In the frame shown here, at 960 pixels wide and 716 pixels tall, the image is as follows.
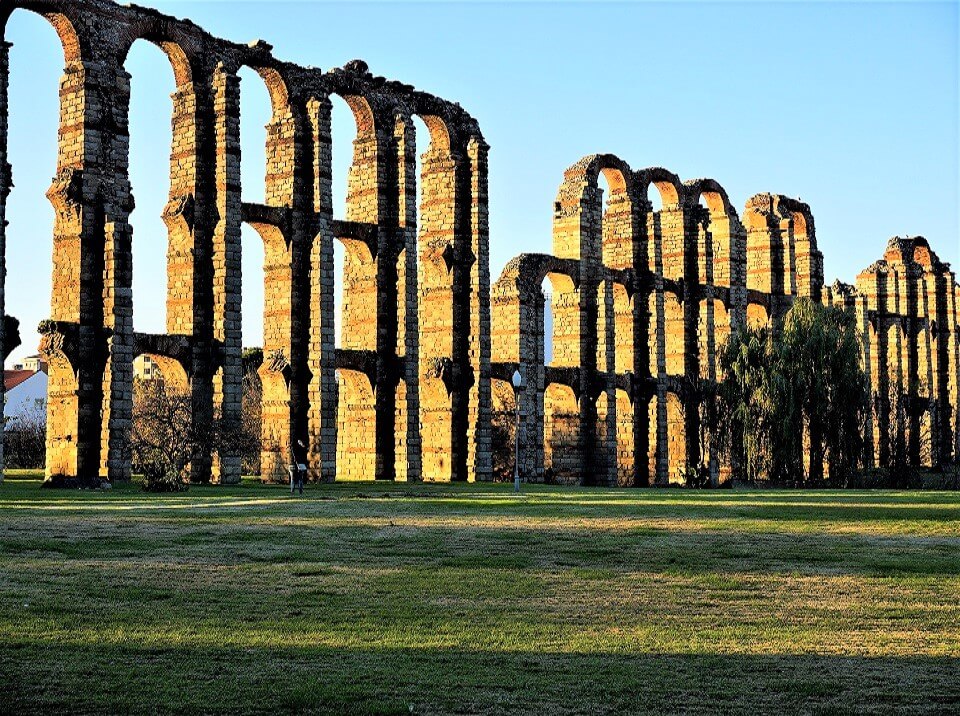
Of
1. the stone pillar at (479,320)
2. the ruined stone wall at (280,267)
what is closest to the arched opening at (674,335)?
the stone pillar at (479,320)

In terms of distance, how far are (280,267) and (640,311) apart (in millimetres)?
17701

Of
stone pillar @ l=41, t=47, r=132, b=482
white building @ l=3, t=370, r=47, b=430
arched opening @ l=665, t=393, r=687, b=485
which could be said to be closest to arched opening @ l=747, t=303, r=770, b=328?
arched opening @ l=665, t=393, r=687, b=485

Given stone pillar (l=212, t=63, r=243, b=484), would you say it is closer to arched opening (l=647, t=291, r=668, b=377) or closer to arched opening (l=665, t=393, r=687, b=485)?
arched opening (l=647, t=291, r=668, b=377)

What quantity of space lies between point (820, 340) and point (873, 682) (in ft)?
123

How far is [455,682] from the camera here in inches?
378

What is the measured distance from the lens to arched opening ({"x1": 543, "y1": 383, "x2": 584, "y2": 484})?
4984 cm

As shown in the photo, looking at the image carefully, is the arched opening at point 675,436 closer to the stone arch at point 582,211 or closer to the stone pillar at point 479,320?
the stone arch at point 582,211

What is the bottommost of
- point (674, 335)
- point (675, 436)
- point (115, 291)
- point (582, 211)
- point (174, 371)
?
point (675, 436)

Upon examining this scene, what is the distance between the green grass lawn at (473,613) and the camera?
9.28m

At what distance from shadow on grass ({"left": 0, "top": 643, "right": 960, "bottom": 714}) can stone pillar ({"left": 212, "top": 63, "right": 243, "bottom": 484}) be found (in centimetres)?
2797

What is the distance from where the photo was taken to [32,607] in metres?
12.1

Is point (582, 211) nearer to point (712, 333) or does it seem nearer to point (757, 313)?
point (712, 333)

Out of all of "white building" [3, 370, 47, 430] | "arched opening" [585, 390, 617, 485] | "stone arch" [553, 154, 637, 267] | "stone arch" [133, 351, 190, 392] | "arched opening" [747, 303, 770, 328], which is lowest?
"arched opening" [585, 390, 617, 485]

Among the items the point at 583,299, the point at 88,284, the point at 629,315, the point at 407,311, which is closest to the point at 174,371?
the point at 88,284
